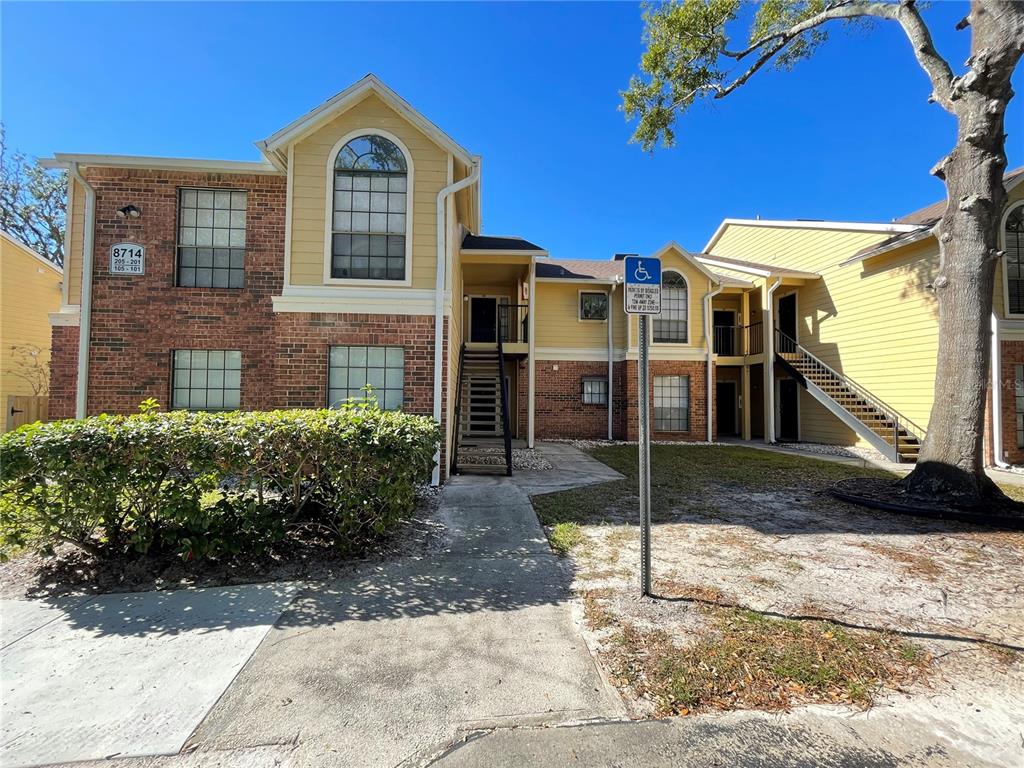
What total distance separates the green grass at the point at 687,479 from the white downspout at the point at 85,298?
7716 mm

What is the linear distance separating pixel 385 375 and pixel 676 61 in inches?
391

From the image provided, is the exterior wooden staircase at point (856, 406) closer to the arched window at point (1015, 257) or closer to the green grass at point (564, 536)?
the arched window at point (1015, 257)

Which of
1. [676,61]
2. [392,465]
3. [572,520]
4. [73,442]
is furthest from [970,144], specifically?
[73,442]

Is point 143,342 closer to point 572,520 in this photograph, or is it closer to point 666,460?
point 572,520

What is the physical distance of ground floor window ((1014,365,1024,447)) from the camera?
388 inches

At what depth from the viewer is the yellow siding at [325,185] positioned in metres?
7.30

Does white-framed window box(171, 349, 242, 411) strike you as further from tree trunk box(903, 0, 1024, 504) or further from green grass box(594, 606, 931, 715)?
tree trunk box(903, 0, 1024, 504)

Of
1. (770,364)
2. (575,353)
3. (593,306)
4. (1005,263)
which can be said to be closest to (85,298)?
(575,353)

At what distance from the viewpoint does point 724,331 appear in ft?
54.3

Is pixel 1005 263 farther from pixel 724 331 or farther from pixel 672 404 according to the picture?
pixel 672 404

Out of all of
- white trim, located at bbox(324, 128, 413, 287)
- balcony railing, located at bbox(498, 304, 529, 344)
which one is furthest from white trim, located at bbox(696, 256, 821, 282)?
white trim, located at bbox(324, 128, 413, 287)

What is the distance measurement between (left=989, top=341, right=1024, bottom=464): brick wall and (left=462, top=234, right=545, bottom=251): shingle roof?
34.0 feet

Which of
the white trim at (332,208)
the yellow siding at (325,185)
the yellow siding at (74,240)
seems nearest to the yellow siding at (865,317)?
the yellow siding at (325,185)

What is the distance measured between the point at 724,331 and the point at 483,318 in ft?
29.0
